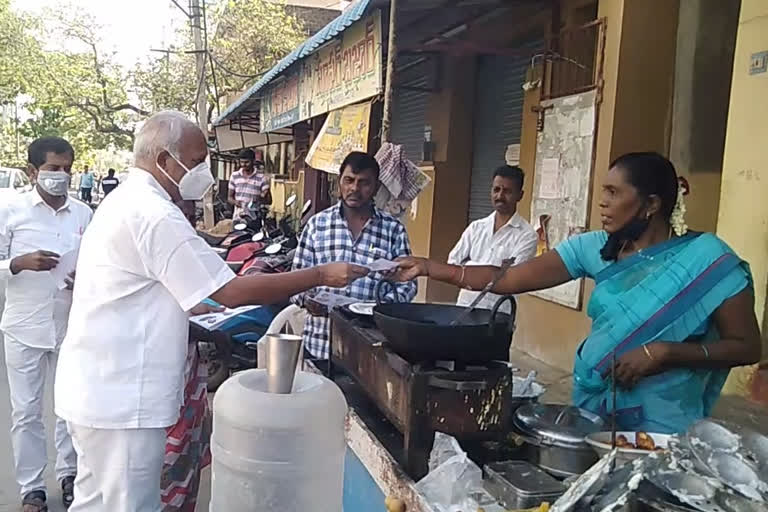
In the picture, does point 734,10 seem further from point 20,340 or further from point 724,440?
point 20,340

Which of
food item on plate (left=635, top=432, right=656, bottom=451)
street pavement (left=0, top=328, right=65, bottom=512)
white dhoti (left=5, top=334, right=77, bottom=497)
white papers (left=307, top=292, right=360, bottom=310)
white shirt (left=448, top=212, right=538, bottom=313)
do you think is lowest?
street pavement (left=0, top=328, right=65, bottom=512)

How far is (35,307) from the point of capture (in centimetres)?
362

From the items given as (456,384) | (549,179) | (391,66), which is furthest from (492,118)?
(456,384)

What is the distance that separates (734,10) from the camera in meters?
5.00

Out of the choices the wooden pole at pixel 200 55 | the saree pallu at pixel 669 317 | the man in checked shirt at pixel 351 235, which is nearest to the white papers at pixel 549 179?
the man in checked shirt at pixel 351 235

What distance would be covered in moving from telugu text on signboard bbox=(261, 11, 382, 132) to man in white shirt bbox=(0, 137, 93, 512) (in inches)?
89.8

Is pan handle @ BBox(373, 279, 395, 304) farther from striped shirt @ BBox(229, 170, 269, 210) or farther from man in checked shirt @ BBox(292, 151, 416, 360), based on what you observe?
striped shirt @ BBox(229, 170, 269, 210)

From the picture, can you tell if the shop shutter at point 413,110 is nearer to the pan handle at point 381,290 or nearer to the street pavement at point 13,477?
the street pavement at point 13,477

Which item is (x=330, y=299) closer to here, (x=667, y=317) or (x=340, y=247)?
(x=340, y=247)

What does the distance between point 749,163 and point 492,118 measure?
12.8 ft

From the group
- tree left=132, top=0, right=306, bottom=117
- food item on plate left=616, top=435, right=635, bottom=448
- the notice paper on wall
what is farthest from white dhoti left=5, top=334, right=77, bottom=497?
tree left=132, top=0, right=306, bottom=117

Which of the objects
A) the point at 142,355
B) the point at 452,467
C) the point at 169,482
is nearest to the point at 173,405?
the point at 142,355

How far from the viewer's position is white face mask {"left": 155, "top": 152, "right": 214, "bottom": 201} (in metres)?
2.34

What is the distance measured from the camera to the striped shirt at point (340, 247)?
11.4 ft
